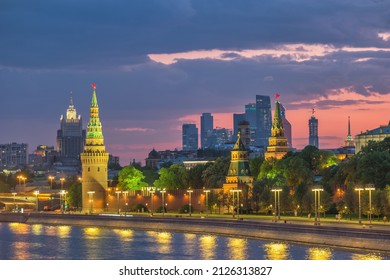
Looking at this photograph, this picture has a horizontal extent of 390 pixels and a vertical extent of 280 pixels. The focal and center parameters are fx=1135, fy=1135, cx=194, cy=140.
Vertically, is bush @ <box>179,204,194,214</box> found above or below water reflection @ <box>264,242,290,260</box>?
above

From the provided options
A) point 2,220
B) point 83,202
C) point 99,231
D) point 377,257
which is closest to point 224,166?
point 83,202

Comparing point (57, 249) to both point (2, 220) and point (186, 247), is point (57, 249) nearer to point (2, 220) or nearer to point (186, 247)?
point (186, 247)

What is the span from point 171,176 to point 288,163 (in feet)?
83.7

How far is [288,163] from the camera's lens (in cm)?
15088

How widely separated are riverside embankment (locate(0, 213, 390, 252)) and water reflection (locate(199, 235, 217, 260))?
2.12 metres

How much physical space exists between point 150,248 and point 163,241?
8603mm

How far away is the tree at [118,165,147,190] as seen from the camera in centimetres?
17762

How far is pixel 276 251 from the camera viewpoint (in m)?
83.0

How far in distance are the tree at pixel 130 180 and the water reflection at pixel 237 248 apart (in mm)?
80722

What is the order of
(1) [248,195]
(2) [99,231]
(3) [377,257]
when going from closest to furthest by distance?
1. (3) [377,257]
2. (2) [99,231]
3. (1) [248,195]

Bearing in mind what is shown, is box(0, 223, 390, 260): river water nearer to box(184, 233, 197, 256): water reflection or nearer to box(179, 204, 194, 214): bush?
box(184, 233, 197, 256): water reflection

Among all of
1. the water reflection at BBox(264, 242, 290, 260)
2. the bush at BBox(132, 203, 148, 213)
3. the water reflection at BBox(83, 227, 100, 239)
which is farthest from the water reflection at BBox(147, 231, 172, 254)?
the bush at BBox(132, 203, 148, 213)
